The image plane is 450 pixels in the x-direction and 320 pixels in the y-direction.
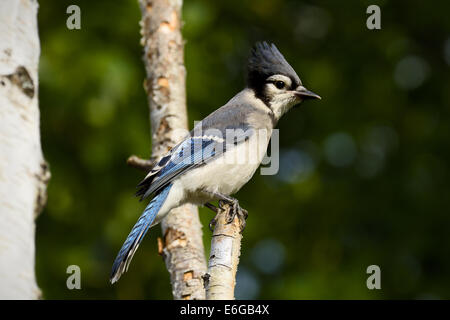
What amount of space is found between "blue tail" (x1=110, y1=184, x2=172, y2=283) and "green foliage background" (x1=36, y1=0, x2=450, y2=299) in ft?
2.56

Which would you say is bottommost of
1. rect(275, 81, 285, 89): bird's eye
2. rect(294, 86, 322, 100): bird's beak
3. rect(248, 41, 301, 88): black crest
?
rect(294, 86, 322, 100): bird's beak

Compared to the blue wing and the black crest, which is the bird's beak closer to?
the black crest

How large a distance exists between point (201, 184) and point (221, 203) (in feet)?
0.54

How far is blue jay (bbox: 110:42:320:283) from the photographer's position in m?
2.97

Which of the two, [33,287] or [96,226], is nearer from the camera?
[33,287]

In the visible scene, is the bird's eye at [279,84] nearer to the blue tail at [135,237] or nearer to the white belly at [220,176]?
the white belly at [220,176]

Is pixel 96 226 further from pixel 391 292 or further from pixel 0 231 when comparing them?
pixel 0 231

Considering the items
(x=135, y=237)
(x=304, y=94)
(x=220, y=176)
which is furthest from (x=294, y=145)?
(x=135, y=237)

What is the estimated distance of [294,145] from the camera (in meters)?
4.82

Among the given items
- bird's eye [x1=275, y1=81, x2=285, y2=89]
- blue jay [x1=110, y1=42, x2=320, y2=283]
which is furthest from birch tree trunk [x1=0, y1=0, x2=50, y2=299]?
bird's eye [x1=275, y1=81, x2=285, y2=89]

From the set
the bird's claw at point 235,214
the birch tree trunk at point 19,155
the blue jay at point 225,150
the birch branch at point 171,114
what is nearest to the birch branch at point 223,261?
the bird's claw at point 235,214
